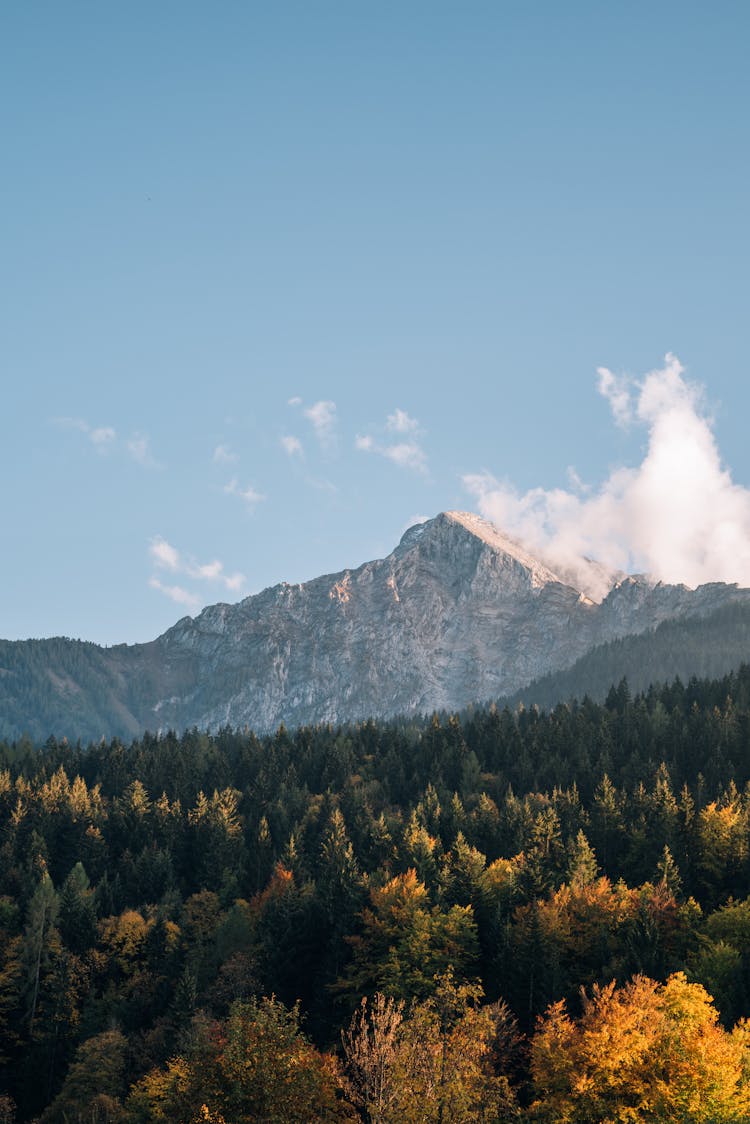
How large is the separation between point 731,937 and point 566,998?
16.7 m

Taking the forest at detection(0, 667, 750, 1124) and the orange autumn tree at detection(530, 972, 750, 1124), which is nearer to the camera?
the orange autumn tree at detection(530, 972, 750, 1124)

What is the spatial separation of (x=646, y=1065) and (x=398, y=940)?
4609 cm

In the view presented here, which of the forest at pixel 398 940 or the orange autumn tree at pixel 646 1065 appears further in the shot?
the forest at pixel 398 940

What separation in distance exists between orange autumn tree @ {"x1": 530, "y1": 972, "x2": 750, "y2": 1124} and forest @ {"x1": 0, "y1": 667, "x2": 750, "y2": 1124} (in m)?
0.19

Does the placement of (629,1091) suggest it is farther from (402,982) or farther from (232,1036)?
(402,982)

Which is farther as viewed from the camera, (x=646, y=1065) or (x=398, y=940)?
(x=398, y=940)

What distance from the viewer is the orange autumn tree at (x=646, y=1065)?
205 ft

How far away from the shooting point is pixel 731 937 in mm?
96000

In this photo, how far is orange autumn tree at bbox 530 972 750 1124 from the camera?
62.4 metres

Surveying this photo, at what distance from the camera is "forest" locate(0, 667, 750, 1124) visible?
66.0 metres

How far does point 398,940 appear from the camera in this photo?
109m

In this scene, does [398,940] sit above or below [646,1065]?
above

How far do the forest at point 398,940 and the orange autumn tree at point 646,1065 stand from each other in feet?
0.63

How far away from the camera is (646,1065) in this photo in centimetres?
6656
